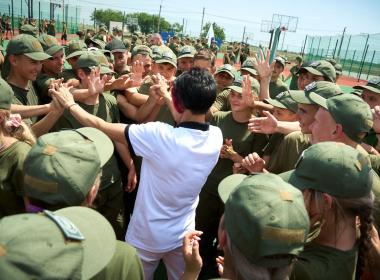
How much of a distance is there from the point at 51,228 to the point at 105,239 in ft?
1.06

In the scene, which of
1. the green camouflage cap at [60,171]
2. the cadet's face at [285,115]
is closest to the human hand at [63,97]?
the green camouflage cap at [60,171]

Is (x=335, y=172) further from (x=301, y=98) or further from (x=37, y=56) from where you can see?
(x=37, y=56)

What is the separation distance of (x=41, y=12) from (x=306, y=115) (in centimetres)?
3990

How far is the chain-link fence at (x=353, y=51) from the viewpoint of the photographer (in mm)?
27953

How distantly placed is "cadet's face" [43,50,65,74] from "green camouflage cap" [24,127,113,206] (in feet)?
12.3

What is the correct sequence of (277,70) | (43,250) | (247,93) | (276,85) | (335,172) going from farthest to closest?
1. (277,70)
2. (276,85)
3. (247,93)
4. (335,172)
5. (43,250)

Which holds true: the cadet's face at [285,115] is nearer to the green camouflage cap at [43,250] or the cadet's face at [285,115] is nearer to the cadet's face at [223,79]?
the cadet's face at [223,79]

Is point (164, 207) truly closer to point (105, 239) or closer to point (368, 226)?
point (105, 239)

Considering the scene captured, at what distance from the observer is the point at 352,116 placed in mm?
2541

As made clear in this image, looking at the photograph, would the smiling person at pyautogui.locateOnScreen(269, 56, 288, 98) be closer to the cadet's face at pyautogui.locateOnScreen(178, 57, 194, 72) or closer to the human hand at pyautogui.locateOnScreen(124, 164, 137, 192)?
the cadet's face at pyautogui.locateOnScreen(178, 57, 194, 72)

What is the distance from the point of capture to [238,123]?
387 centimetres

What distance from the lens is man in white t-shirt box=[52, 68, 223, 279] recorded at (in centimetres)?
232

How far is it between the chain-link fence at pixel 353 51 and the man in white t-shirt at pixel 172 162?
2831 centimetres

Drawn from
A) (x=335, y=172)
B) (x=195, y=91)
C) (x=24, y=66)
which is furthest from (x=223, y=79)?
(x=335, y=172)
